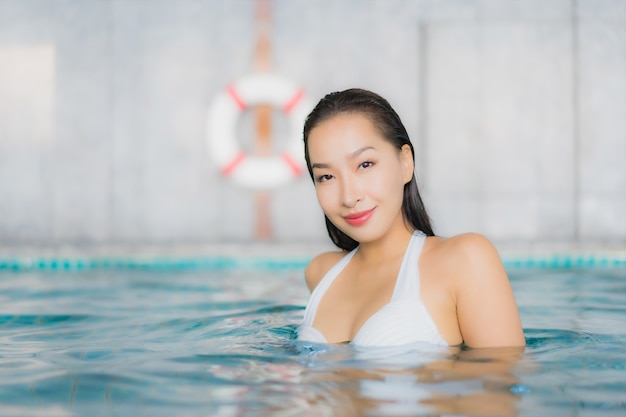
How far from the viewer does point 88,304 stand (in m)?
3.96

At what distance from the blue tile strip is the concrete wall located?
1.40 metres

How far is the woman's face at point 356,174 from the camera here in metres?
2.15

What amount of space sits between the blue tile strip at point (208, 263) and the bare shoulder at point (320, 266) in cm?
358

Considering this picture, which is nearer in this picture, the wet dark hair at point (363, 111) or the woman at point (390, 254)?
the woman at point (390, 254)

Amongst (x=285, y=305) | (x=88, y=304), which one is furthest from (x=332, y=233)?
(x=88, y=304)

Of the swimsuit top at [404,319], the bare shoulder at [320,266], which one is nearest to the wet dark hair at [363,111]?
the swimsuit top at [404,319]

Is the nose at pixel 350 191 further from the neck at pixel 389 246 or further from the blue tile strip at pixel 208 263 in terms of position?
the blue tile strip at pixel 208 263

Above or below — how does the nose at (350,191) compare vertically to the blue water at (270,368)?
above

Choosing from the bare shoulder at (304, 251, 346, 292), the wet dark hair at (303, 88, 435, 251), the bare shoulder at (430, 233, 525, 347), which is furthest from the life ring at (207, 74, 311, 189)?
the bare shoulder at (430, 233, 525, 347)

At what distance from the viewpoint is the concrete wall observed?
782 cm

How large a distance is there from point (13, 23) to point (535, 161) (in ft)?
16.1

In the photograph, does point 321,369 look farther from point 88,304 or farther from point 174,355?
point 88,304

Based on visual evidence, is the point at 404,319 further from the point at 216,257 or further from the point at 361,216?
the point at 216,257

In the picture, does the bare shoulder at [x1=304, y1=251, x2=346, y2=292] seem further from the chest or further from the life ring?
the life ring
